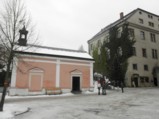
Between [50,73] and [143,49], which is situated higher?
[143,49]

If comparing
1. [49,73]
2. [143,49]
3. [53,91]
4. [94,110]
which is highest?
[143,49]

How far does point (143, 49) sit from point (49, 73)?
77.6 feet

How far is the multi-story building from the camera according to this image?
3217 centimetres

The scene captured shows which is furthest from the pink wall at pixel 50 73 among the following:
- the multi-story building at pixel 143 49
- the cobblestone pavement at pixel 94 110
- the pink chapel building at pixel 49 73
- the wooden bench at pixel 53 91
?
the multi-story building at pixel 143 49

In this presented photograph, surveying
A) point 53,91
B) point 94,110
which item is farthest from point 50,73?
point 94,110

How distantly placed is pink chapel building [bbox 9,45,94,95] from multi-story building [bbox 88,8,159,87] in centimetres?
1077

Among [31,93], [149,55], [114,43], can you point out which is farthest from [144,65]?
[31,93]

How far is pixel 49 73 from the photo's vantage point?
21.8 m

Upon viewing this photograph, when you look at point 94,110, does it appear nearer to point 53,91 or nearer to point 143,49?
point 53,91

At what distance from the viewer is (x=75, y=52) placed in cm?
2669

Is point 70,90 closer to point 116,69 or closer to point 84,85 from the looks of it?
point 84,85

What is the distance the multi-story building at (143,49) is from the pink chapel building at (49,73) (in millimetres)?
10766

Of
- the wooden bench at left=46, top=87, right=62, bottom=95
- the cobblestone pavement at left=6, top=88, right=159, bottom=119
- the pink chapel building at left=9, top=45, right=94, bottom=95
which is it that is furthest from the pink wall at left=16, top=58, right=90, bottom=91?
the cobblestone pavement at left=6, top=88, right=159, bottom=119

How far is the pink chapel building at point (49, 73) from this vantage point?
19781mm
